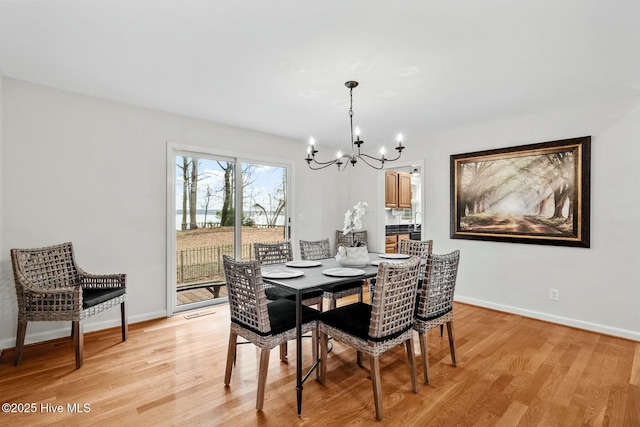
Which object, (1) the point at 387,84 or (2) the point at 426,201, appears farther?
(2) the point at 426,201

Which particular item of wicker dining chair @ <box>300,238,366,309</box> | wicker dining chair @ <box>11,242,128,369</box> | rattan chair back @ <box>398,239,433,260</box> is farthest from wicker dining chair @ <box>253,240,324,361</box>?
wicker dining chair @ <box>11,242,128,369</box>

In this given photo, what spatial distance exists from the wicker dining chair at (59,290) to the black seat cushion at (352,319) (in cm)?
199

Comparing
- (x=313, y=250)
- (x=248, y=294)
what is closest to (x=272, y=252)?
(x=313, y=250)

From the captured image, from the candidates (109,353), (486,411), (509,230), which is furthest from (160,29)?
(509,230)

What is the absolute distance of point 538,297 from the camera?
372 cm

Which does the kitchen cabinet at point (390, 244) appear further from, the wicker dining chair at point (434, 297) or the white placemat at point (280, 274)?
the white placemat at point (280, 274)

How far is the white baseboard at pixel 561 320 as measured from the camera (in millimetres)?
3164

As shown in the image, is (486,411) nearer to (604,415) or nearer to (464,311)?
(604,415)

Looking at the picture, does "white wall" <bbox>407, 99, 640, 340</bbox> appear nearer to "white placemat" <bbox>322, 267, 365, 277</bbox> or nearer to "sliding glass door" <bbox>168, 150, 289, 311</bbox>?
"white placemat" <bbox>322, 267, 365, 277</bbox>

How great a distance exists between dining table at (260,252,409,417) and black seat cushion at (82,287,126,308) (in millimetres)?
1497

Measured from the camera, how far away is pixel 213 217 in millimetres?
4148

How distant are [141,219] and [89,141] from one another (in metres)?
0.93

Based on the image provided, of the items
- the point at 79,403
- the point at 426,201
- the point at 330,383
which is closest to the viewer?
the point at 79,403

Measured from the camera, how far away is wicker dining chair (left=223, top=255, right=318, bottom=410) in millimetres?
1979
